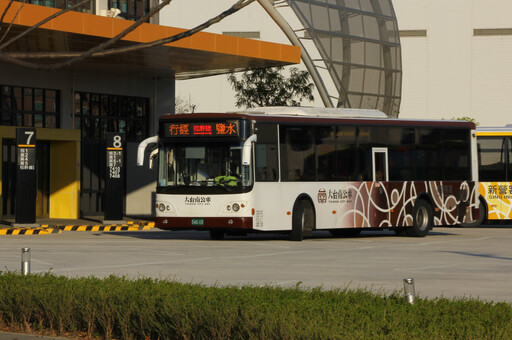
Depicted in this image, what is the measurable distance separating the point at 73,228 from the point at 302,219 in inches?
325

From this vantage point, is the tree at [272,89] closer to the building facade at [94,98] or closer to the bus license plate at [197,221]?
the building facade at [94,98]

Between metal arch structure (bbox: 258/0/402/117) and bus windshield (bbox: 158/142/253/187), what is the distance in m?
23.5

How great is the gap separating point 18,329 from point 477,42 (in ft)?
371

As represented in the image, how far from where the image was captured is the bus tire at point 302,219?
81.3 ft

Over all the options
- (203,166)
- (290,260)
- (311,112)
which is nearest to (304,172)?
(311,112)

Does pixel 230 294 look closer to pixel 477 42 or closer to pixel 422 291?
pixel 422 291

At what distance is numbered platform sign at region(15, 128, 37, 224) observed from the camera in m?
29.3

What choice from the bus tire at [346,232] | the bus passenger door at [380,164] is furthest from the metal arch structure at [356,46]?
the bus passenger door at [380,164]

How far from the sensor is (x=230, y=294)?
10.1m

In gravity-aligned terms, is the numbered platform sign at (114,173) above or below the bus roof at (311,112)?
below

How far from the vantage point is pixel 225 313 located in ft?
28.7

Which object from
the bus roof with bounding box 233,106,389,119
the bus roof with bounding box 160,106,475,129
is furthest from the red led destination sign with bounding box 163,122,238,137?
the bus roof with bounding box 233,106,389,119

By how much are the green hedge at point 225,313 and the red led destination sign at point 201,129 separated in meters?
12.9

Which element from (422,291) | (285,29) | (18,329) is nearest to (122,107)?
(285,29)
